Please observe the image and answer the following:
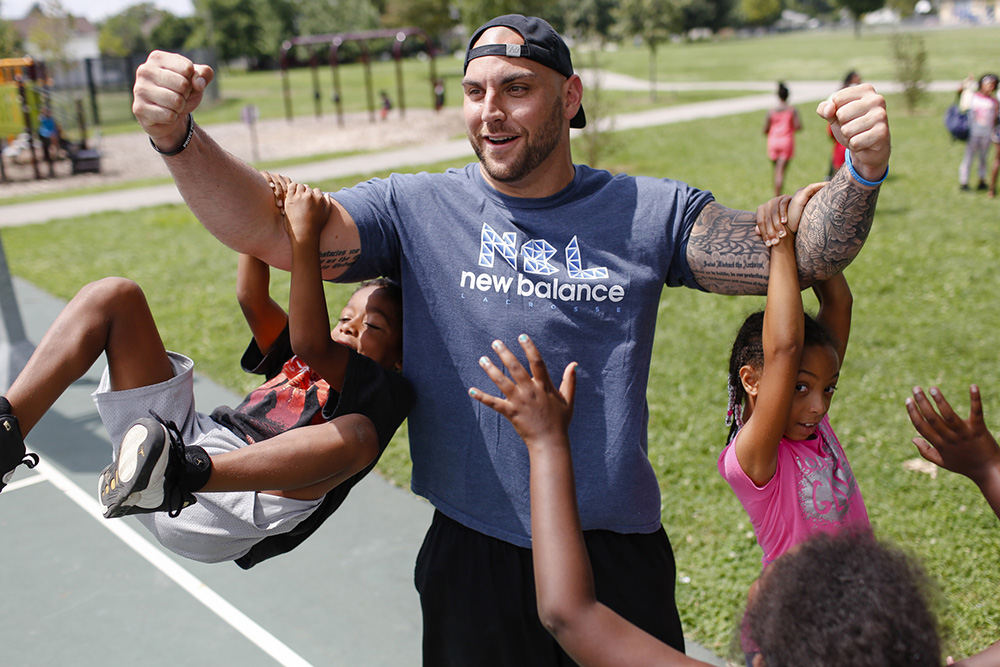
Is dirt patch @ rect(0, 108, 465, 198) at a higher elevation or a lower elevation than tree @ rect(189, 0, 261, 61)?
lower

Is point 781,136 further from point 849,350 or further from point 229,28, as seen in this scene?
point 229,28

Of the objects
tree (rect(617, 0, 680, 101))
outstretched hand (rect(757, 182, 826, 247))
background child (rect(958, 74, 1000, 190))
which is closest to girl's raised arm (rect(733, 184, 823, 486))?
outstretched hand (rect(757, 182, 826, 247))

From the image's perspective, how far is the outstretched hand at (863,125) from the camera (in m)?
1.90

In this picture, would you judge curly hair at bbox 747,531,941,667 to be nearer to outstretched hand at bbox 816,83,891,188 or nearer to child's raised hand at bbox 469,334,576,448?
child's raised hand at bbox 469,334,576,448

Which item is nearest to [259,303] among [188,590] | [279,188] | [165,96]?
[279,188]

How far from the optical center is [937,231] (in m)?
10.5

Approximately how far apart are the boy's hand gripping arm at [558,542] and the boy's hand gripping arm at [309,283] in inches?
27.5

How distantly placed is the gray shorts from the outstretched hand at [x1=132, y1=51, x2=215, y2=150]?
0.87 m

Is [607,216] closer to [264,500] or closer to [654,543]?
[654,543]

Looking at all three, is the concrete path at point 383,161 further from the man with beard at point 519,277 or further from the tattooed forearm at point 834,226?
the tattooed forearm at point 834,226

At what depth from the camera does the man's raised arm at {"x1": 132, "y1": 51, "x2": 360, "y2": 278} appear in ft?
6.64

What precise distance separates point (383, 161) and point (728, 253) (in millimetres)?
17015

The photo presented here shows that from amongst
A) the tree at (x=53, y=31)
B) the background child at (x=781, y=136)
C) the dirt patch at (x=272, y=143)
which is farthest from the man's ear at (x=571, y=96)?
the tree at (x=53, y=31)

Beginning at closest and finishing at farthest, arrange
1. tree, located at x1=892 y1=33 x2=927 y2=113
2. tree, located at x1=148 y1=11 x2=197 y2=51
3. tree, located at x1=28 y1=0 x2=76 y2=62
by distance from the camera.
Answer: tree, located at x1=892 y1=33 x2=927 y2=113 < tree, located at x1=28 y1=0 x2=76 y2=62 < tree, located at x1=148 y1=11 x2=197 y2=51
